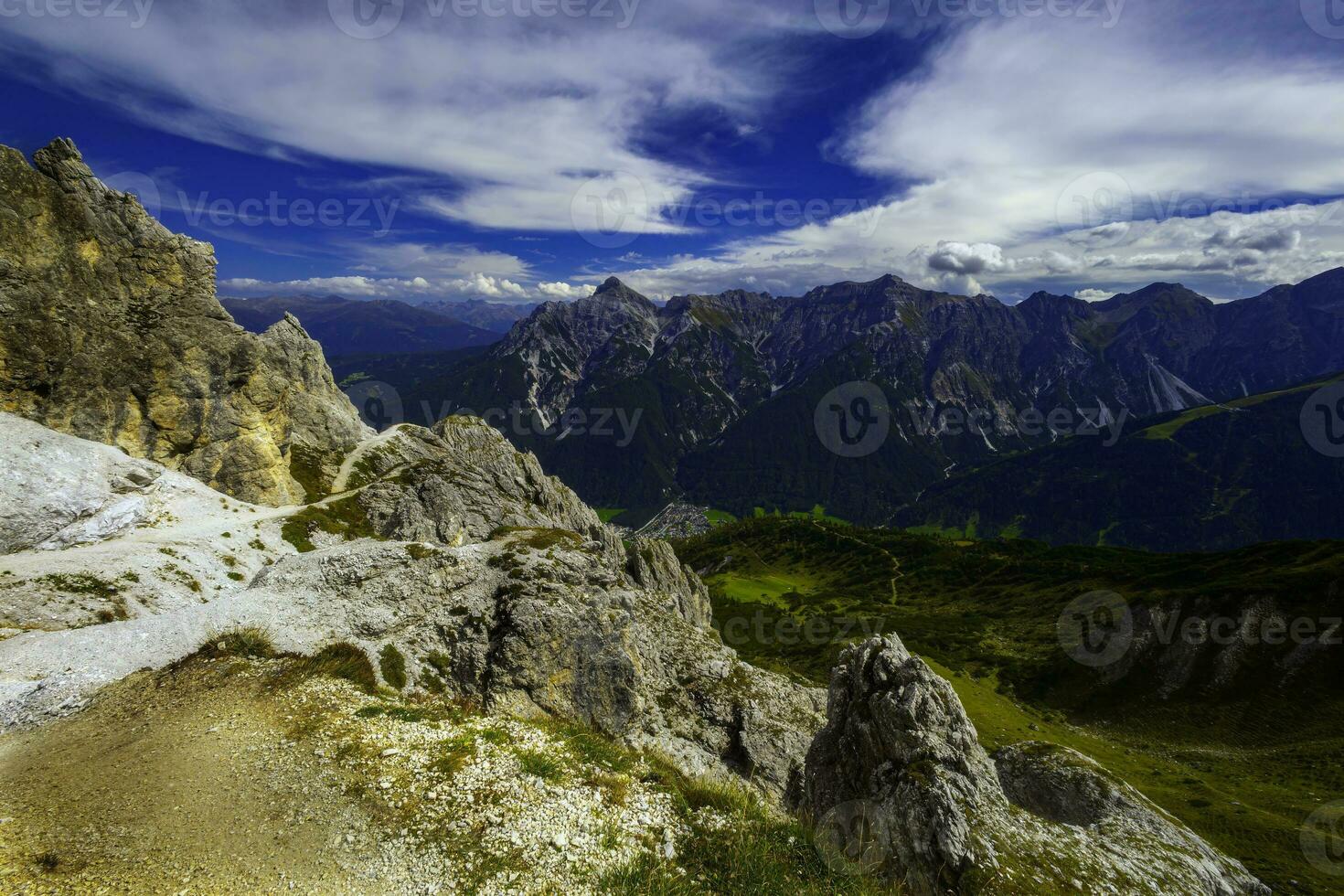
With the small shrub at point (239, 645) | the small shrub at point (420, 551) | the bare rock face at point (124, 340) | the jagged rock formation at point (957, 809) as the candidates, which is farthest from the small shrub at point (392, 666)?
the bare rock face at point (124, 340)

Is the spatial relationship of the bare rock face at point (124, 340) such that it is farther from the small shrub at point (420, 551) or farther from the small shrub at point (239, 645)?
the small shrub at point (239, 645)

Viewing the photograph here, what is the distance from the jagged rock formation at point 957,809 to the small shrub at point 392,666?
82.9 ft

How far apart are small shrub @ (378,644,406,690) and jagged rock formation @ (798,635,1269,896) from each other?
2526 cm

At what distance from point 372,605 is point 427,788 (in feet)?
73.6

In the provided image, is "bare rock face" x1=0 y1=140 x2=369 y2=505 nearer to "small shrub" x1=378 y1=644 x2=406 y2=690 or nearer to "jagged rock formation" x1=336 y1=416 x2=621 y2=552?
"jagged rock formation" x1=336 y1=416 x2=621 y2=552

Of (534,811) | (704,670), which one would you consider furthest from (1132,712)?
(534,811)

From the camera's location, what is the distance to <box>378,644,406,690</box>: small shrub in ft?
104

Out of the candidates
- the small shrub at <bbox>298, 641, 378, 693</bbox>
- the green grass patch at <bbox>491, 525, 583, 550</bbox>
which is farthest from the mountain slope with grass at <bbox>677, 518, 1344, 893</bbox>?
the small shrub at <bbox>298, 641, 378, 693</bbox>

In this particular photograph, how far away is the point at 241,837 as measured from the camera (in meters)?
14.0

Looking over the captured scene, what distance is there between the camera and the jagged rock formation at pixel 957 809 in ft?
69.5

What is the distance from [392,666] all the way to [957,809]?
3161 cm

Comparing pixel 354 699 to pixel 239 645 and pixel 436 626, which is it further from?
pixel 436 626

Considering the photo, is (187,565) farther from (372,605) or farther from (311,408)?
(311,408)

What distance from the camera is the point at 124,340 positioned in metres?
57.8
